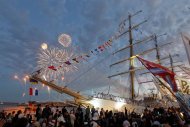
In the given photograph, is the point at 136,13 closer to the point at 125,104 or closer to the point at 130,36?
the point at 130,36

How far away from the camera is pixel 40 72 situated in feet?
85.3

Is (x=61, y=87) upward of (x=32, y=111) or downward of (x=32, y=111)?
upward

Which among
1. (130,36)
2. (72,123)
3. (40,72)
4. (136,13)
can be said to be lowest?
(72,123)

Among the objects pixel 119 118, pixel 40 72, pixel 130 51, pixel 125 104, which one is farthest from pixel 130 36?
pixel 119 118

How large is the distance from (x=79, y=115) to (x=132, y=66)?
33727mm

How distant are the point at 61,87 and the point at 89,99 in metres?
4.01

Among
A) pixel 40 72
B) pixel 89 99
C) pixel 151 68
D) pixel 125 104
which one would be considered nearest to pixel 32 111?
pixel 40 72

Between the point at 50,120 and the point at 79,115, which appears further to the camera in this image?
the point at 79,115

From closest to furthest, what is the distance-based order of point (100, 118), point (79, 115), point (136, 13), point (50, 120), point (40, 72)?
point (50, 120), point (100, 118), point (79, 115), point (40, 72), point (136, 13)

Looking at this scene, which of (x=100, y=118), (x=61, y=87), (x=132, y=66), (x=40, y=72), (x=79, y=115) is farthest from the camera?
(x=132, y=66)

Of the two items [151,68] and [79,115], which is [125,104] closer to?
[79,115]

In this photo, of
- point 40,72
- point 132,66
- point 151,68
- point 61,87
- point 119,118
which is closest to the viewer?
point 151,68

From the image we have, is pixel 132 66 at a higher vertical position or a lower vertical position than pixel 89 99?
higher

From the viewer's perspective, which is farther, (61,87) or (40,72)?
(61,87)
